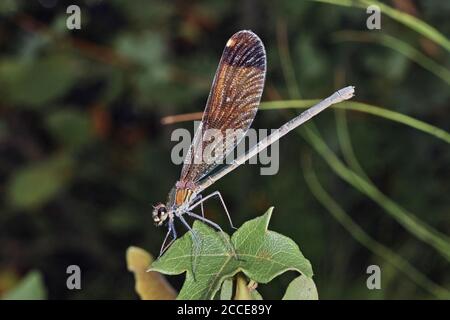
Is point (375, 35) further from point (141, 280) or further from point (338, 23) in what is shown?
point (141, 280)

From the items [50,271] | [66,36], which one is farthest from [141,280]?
[50,271]

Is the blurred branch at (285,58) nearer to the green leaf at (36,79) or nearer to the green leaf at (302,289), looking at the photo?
the green leaf at (36,79)

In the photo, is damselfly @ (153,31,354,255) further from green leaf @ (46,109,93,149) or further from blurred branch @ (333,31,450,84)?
green leaf @ (46,109,93,149)

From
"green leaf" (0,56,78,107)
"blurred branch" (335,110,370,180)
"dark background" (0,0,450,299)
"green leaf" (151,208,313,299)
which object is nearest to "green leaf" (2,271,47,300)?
"green leaf" (151,208,313,299)

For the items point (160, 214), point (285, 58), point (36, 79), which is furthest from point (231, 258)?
point (36, 79)

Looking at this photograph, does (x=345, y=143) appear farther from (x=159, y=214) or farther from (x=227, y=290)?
(x=227, y=290)

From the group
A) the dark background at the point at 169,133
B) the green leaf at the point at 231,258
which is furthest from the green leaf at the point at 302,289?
the dark background at the point at 169,133
